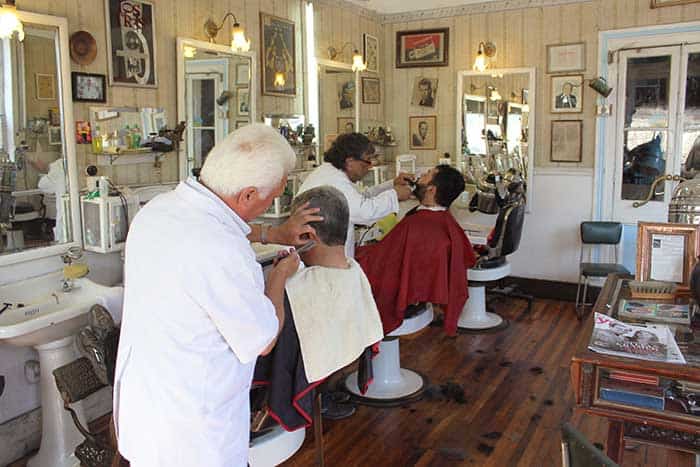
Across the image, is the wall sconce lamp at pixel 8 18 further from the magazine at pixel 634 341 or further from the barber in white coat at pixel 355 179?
the magazine at pixel 634 341

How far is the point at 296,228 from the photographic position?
79.5 inches

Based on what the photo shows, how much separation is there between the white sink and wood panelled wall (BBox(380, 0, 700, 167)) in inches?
130

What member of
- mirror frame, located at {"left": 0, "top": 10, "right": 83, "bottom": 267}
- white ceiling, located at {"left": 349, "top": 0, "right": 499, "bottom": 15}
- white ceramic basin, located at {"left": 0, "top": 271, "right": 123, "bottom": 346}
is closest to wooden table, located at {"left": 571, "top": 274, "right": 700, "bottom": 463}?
white ceramic basin, located at {"left": 0, "top": 271, "right": 123, "bottom": 346}

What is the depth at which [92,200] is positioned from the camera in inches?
109

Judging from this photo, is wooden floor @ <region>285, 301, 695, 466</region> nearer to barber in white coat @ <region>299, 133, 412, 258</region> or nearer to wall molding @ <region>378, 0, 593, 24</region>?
barber in white coat @ <region>299, 133, 412, 258</region>

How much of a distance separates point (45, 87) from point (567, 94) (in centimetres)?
361

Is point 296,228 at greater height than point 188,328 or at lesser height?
greater

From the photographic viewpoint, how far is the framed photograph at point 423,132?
5242mm

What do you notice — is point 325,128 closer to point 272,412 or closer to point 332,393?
point 332,393

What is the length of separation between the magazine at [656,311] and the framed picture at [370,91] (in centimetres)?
336

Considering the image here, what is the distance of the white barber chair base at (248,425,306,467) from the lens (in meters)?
1.80

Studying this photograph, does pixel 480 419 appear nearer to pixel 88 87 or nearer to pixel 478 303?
pixel 478 303

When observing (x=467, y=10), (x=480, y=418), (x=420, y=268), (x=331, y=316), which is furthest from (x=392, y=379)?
(x=467, y=10)

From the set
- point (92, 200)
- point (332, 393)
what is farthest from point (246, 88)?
point (332, 393)
